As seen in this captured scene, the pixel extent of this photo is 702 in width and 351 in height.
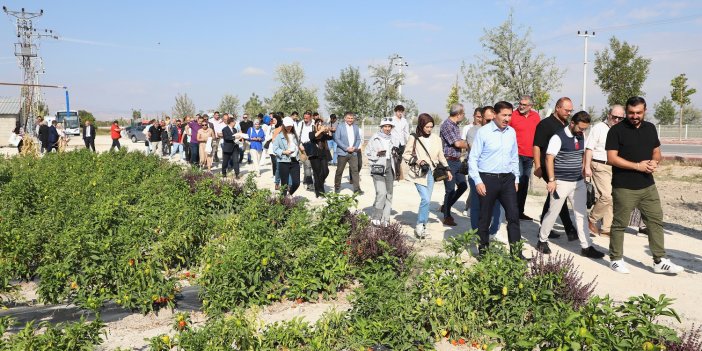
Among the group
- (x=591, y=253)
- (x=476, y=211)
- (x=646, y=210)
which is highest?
(x=646, y=210)

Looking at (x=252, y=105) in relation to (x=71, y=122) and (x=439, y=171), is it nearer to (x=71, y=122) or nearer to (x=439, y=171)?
(x=71, y=122)

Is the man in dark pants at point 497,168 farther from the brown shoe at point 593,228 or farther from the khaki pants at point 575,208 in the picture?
the brown shoe at point 593,228

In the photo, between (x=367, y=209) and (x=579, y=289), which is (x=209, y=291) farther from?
(x=367, y=209)

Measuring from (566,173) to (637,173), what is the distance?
3.20 feet

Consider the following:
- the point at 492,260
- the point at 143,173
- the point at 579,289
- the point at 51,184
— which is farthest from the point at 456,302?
the point at 143,173

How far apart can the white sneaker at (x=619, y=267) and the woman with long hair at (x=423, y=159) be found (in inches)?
95.5

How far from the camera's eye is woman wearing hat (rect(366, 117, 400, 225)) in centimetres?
834

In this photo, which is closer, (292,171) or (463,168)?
(463,168)

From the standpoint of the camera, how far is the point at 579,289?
15.2 feet

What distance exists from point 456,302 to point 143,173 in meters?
9.51

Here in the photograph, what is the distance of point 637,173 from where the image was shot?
238 inches

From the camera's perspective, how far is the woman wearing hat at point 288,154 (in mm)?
11164

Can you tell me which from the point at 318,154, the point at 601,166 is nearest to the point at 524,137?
the point at 601,166

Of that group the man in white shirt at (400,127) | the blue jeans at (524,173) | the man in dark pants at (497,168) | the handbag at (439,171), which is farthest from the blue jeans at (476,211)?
the man in white shirt at (400,127)
